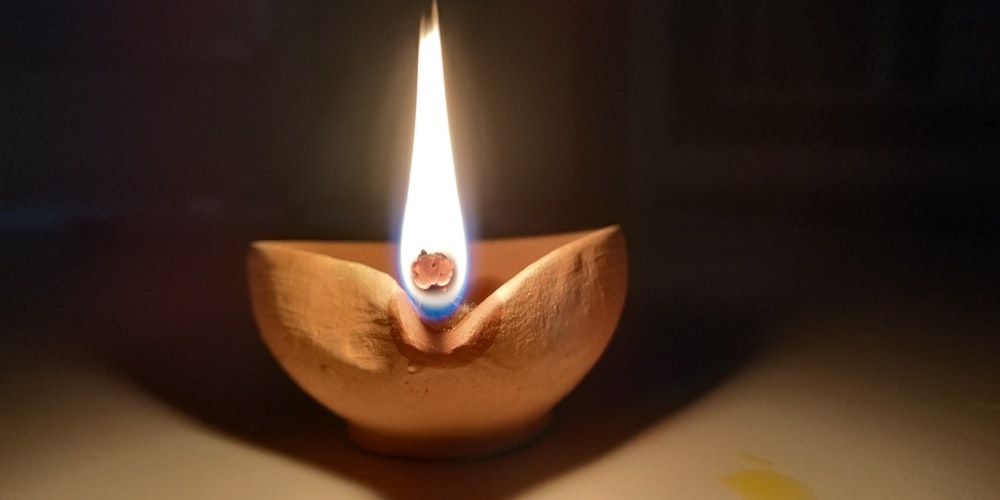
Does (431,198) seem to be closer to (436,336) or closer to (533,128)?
(436,336)

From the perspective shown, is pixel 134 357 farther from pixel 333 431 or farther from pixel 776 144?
pixel 776 144

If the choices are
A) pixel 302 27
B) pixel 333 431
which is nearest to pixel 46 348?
pixel 333 431

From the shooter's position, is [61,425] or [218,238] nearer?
[61,425]

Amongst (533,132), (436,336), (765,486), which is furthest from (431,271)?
(533,132)

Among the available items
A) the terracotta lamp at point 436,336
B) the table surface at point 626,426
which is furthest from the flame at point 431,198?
the table surface at point 626,426

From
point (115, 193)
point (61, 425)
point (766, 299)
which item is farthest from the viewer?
point (115, 193)

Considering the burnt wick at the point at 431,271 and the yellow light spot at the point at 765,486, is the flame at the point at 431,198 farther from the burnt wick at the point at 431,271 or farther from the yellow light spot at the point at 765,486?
the yellow light spot at the point at 765,486

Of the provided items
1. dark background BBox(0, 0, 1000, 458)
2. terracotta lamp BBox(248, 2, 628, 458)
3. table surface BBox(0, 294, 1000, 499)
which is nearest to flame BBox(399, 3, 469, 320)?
terracotta lamp BBox(248, 2, 628, 458)
